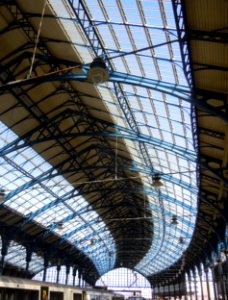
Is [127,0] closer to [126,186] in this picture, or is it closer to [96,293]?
[126,186]

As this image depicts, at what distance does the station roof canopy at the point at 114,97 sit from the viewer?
15.1 metres

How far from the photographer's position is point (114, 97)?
22.9 meters

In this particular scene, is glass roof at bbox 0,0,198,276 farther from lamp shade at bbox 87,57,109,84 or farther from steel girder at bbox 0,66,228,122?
lamp shade at bbox 87,57,109,84

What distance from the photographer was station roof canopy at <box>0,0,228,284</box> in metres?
15.1

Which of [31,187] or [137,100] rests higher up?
[137,100]

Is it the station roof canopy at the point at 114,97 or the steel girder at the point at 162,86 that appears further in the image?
the steel girder at the point at 162,86

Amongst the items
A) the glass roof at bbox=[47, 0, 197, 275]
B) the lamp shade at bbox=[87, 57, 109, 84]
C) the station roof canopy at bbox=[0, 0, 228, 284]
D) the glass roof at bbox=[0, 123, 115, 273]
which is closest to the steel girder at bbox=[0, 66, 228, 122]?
the station roof canopy at bbox=[0, 0, 228, 284]

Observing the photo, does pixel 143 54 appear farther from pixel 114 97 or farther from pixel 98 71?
pixel 98 71

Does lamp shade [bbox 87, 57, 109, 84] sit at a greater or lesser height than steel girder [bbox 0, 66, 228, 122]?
lesser

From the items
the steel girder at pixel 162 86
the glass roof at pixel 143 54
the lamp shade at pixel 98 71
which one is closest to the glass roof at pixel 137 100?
the glass roof at pixel 143 54

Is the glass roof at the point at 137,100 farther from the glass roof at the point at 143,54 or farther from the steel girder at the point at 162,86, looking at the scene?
the steel girder at the point at 162,86

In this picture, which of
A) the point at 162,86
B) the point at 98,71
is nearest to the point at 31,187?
the point at 162,86

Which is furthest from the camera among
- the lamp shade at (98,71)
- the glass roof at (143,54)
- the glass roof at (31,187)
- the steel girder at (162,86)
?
the glass roof at (31,187)

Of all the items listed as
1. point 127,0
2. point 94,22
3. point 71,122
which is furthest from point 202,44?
point 71,122
